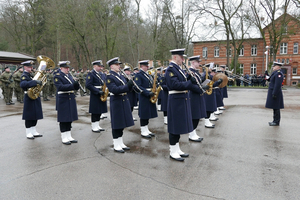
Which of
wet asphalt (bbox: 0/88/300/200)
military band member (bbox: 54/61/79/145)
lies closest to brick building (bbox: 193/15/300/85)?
wet asphalt (bbox: 0/88/300/200)

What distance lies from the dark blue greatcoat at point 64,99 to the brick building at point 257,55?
33401mm

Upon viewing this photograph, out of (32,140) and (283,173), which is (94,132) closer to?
(32,140)

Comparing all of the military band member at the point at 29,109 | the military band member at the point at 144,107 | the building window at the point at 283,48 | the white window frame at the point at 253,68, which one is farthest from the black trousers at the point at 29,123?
the white window frame at the point at 253,68

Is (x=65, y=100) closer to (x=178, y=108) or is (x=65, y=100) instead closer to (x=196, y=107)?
(x=178, y=108)

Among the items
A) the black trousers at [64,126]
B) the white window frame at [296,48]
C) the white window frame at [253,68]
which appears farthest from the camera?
the white window frame at [253,68]

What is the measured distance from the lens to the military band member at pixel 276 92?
7.94m

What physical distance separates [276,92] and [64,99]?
6.55 meters

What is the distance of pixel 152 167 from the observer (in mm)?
4684

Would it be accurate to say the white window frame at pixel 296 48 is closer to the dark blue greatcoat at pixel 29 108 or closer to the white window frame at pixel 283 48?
the white window frame at pixel 283 48

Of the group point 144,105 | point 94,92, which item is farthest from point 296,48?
point 94,92

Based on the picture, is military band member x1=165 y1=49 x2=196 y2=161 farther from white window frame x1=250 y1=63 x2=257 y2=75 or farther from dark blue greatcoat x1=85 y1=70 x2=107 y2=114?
white window frame x1=250 y1=63 x2=257 y2=75

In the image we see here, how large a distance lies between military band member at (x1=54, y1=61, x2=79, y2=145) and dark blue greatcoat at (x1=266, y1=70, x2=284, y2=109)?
6197 mm

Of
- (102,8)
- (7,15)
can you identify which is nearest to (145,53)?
(102,8)

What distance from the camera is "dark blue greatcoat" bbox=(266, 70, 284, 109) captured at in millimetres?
7926
